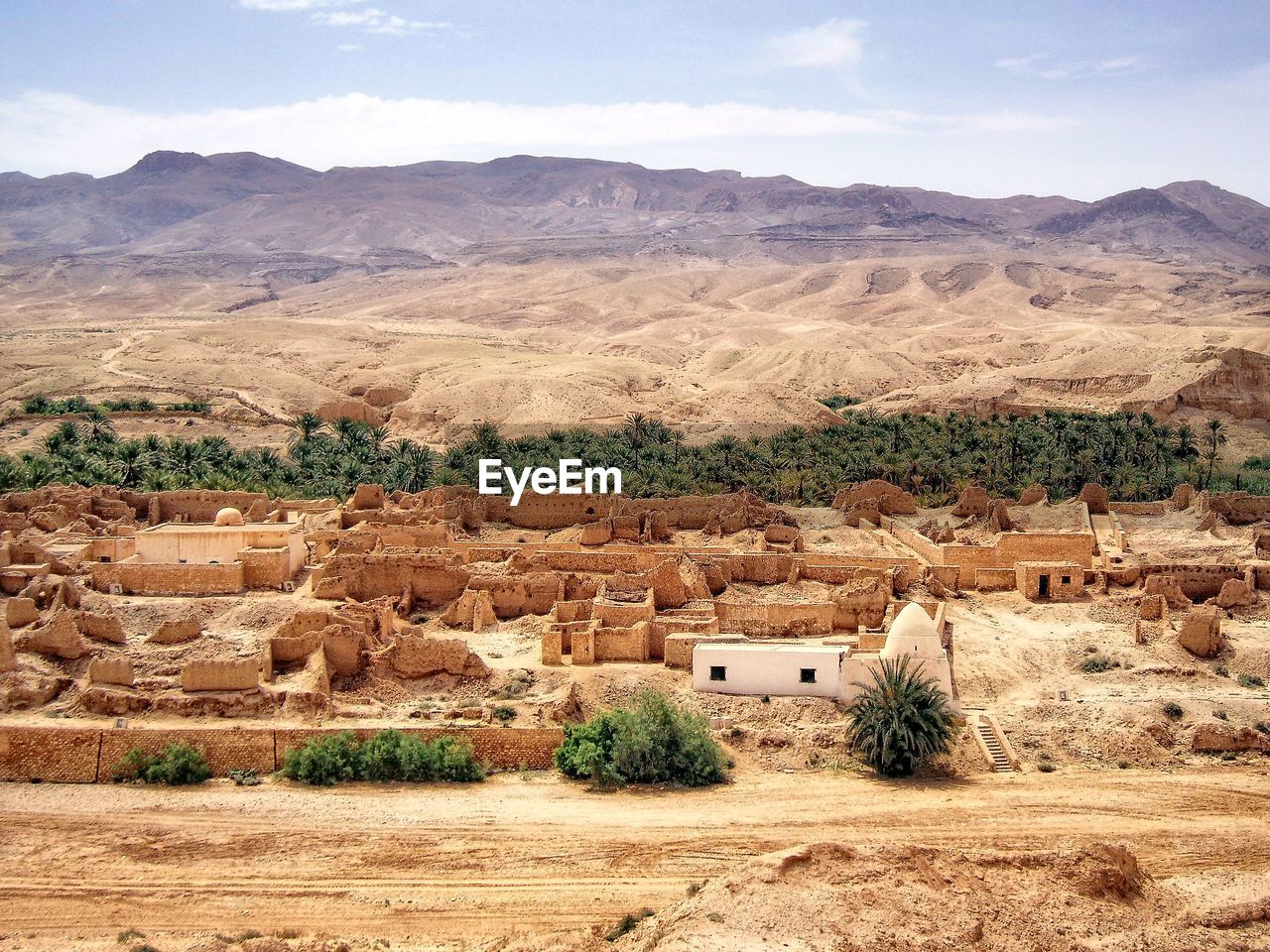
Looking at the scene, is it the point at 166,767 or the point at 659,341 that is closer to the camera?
the point at 166,767

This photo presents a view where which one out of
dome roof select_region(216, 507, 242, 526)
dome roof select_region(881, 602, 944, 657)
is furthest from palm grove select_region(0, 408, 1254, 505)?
dome roof select_region(881, 602, 944, 657)

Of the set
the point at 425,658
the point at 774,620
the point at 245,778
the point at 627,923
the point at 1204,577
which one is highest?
the point at 1204,577

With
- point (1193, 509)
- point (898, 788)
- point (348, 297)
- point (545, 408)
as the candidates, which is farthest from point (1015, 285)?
point (898, 788)

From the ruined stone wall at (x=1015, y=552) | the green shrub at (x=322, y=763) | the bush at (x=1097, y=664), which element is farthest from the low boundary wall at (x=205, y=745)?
the ruined stone wall at (x=1015, y=552)

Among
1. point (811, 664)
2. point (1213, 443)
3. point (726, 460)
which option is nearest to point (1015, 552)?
point (811, 664)

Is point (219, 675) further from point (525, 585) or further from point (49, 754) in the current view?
point (525, 585)

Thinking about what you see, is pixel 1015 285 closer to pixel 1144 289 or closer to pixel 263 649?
pixel 1144 289
